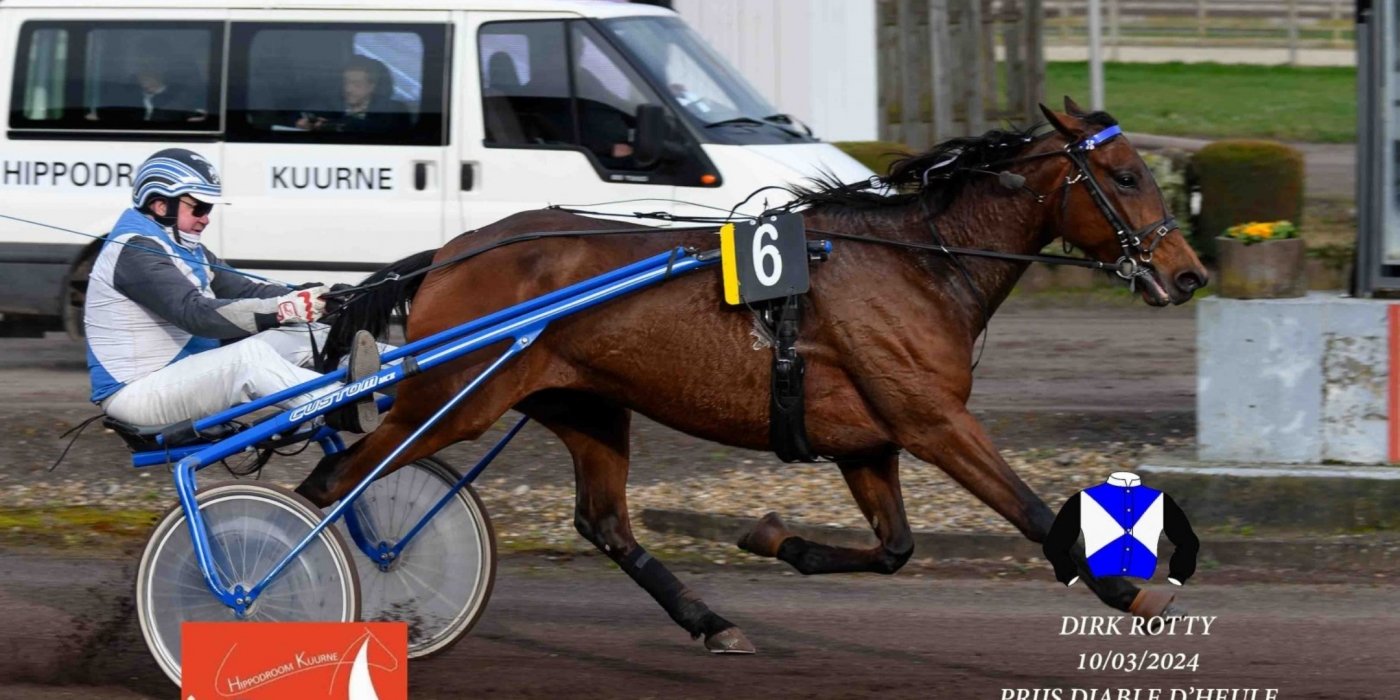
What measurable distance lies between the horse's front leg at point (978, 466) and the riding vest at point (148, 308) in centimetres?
193

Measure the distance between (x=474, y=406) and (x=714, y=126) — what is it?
4732 millimetres

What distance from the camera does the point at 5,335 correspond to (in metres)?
11.6

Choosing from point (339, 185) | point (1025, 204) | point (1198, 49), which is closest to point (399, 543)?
point (1025, 204)

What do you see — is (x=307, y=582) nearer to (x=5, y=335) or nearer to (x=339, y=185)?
(x=339, y=185)

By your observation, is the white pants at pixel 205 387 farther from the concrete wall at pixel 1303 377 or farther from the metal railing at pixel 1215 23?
the metal railing at pixel 1215 23

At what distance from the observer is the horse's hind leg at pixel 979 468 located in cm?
531

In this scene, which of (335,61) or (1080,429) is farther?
(335,61)

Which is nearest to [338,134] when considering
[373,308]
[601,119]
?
[601,119]

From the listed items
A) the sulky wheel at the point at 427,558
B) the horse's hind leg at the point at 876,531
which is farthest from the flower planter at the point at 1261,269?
the sulky wheel at the point at 427,558

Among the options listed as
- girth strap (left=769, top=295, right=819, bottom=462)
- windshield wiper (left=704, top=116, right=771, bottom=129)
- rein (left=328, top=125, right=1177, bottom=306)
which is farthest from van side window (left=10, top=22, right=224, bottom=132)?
girth strap (left=769, top=295, right=819, bottom=462)

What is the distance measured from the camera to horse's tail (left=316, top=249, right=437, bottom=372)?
230 inches

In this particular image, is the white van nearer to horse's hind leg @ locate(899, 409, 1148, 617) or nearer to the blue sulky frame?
the blue sulky frame

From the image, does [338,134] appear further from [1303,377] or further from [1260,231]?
[1303,377]

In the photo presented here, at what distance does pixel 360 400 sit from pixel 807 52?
9760 mm
